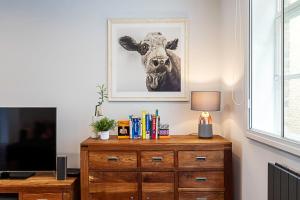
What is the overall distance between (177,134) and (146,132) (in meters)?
0.45

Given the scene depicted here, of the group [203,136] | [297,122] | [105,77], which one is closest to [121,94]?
[105,77]

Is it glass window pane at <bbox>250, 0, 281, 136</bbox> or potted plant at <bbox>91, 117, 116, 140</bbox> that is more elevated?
glass window pane at <bbox>250, 0, 281, 136</bbox>

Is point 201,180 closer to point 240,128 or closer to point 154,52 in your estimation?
point 240,128

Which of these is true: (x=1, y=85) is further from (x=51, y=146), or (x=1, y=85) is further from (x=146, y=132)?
(x=146, y=132)

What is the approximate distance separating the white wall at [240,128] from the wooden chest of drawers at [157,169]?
0.17m

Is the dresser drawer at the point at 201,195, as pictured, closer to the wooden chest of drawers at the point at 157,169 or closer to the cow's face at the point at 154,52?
the wooden chest of drawers at the point at 157,169

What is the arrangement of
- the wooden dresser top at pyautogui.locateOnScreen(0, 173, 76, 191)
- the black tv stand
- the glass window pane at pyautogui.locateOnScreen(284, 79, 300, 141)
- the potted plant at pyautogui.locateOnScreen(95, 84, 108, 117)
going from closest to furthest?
the glass window pane at pyautogui.locateOnScreen(284, 79, 300, 141)
the wooden dresser top at pyautogui.locateOnScreen(0, 173, 76, 191)
the black tv stand
the potted plant at pyautogui.locateOnScreen(95, 84, 108, 117)

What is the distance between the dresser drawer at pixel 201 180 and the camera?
2.60 meters

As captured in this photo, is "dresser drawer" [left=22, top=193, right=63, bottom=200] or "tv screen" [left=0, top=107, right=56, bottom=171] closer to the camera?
"dresser drawer" [left=22, top=193, right=63, bottom=200]

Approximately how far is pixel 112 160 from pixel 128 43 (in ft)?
4.19

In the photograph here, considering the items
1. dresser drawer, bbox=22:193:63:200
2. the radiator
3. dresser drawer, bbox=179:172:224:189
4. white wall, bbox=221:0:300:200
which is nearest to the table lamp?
white wall, bbox=221:0:300:200

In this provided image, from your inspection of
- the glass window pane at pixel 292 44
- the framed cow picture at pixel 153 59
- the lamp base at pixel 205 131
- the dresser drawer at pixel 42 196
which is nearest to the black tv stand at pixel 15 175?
the dresser drawer at pixel 42 196

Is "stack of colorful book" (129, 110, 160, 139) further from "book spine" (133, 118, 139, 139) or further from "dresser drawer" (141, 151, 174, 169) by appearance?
"dresser drawer" (141, 151, 174, 169)

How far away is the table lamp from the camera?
2795mm
